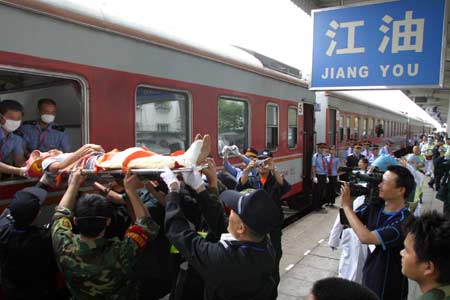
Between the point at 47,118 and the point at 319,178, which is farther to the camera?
the point at 319,178

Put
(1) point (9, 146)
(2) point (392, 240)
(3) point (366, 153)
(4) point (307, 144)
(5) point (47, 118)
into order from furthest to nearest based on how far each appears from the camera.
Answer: (3) point (366, 153)
(4) point (307, 144)
(5) point (47, 118)
(1) point (9, 146)
(2) point (392, 240)

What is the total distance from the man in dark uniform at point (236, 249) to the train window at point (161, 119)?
1.88m

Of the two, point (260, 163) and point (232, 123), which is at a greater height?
point (232, 123)

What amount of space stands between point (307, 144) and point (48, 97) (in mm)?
5999

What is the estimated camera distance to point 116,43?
330 centimetres

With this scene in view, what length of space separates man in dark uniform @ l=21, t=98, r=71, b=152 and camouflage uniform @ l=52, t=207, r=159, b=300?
3.85 feet

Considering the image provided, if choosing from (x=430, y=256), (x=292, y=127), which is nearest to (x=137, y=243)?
(x=430, y=256)

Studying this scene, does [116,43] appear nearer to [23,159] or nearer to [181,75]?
[181,75]

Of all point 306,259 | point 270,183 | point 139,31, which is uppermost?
point 139,31

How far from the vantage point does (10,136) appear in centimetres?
276

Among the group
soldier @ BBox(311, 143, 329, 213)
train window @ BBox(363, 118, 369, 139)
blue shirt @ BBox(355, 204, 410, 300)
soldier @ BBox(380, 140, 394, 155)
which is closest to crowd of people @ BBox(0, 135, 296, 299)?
blue shirt @ BBox(355, 204, 410, 300)

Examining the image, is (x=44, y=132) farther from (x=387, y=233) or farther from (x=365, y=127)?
(x=365, y=127)

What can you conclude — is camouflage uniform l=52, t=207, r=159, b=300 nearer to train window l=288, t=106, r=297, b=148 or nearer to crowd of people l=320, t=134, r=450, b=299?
crowd of people l=320, t=134, r=450, b=299

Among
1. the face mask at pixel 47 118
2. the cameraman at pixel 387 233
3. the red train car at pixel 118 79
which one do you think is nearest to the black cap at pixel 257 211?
the cameraman at pixel 387 233
